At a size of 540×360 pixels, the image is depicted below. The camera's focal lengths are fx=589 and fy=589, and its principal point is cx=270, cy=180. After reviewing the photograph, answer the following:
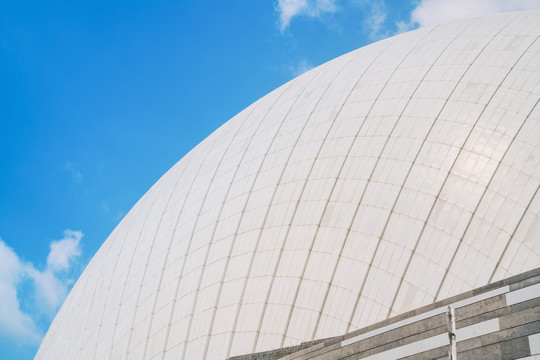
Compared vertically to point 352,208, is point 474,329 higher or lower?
lower

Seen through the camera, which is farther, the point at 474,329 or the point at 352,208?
the point at 352,208

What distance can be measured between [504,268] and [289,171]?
11464mm

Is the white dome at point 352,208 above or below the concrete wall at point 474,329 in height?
above

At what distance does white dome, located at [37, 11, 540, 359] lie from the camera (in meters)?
21.2

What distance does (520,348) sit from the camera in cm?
1382

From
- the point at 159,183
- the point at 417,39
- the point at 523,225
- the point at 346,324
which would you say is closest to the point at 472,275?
the point at 523,225

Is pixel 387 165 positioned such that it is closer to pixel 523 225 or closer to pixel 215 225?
pixel 523 225

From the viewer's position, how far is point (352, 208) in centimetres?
2425

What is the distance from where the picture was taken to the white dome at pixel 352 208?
2122 cm

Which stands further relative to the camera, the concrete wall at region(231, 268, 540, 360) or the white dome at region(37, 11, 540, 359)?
the white dome at region(37, 11, 540, 359)

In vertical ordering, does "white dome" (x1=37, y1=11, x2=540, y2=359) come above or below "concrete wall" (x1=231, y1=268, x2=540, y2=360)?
above

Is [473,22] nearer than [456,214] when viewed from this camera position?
No

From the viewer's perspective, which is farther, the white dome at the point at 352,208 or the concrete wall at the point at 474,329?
the white dome at the point at 352,208

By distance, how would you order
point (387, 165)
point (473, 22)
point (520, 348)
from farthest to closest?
point (473, 22) < point (387, 165) < point (520, 348)
